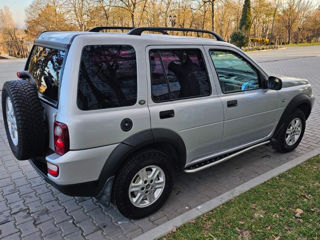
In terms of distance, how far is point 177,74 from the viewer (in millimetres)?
2883

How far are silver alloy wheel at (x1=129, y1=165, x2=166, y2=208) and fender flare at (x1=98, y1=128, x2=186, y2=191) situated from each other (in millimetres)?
285

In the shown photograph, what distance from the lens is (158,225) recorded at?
277 cm

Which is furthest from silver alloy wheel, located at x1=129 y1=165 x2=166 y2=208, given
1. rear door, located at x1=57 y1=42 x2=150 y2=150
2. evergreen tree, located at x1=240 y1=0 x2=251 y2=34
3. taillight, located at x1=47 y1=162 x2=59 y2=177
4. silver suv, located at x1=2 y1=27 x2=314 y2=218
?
evergreen tree, located at x1=240 y1=0 x2=251 y2=34

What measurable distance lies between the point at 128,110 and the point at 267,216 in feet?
6.22

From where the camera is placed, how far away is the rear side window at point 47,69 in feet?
8.07

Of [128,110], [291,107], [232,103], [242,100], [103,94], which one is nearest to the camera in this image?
A: [103,94]

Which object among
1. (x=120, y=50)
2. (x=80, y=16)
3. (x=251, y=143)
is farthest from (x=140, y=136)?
(x=80, y=16)

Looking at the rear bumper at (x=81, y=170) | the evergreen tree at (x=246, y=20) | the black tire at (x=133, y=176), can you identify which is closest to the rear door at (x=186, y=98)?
the black tire at (x=133, y=176)

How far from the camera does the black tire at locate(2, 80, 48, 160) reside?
2299 mm

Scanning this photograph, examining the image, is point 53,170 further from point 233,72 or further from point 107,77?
point 233,72

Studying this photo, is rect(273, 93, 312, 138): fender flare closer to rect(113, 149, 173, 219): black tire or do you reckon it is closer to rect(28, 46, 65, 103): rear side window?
rect(113, 149, 173, 219): black tire

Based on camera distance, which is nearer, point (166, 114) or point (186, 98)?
point (166, 114)

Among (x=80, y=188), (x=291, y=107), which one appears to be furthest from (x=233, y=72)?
(x=80, y=188)

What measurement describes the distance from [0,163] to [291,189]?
4361mm
